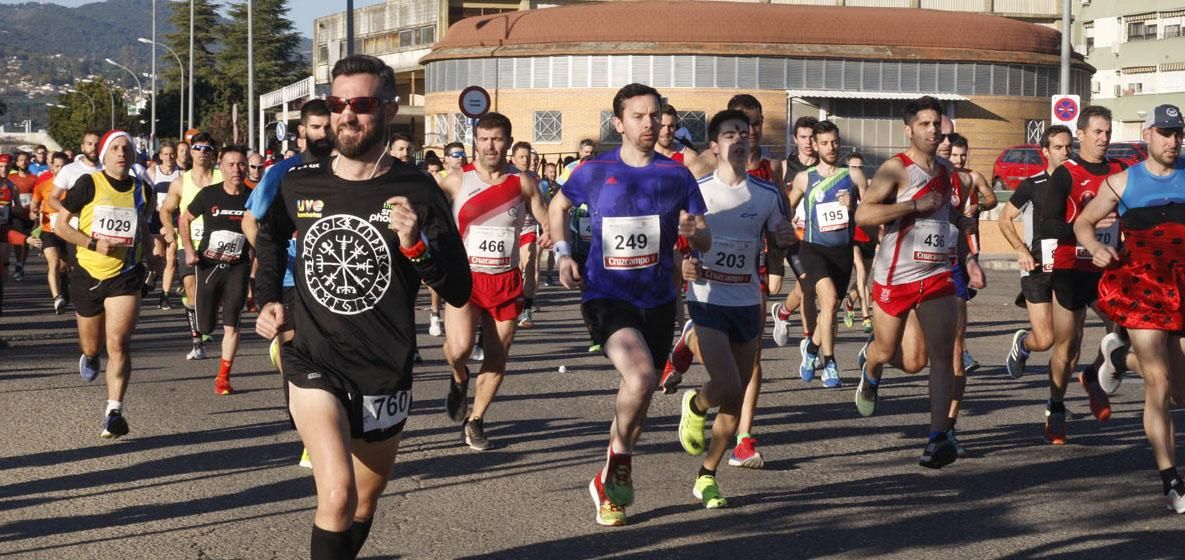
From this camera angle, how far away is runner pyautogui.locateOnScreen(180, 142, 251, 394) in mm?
11945

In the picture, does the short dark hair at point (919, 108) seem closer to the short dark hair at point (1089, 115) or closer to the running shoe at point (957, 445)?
the short dark hair at point (1089, 115)

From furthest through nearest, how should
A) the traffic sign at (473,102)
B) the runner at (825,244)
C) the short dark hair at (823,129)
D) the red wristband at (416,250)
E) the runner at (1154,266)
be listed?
the traffic sign at (473,102) → the runner at (825,244) → the short dark hair at (823,129) → the runner at (1154,266) → the red wristband at (416,250)

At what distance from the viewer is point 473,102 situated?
26.5 m

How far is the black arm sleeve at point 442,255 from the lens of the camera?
5070 millimetres

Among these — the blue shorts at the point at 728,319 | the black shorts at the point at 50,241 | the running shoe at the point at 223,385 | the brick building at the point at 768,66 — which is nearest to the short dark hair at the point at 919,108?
the blue shorts at the point at 728,319

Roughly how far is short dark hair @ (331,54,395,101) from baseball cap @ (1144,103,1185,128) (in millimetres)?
4345

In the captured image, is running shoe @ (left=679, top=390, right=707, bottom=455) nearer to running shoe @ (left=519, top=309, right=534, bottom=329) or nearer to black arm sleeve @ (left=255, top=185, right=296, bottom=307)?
black arm sleeve @ (left=255, top=185, right=296, bottom=307)

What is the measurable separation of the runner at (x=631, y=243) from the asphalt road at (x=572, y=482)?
2.11ft

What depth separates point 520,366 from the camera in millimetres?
13945

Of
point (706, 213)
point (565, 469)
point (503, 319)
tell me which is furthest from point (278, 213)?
point (503, 319)

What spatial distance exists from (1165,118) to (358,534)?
4.85 m

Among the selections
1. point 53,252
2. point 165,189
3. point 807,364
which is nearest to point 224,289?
point 807,364

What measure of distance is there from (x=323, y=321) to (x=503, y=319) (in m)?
4.46

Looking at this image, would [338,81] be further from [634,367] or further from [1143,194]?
[1143,194]
